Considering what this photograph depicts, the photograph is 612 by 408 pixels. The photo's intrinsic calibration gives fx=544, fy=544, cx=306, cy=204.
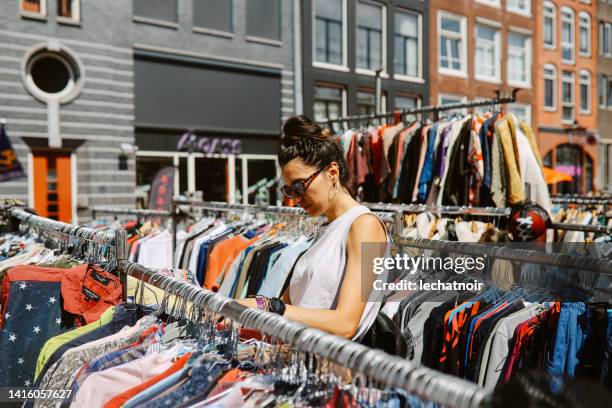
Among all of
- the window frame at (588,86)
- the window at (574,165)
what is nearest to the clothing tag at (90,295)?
the window at (574,165)

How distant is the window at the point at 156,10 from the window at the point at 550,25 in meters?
14.5

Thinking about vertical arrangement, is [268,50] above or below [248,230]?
above

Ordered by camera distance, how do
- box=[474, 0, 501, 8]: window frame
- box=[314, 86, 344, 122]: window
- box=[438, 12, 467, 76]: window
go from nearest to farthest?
box=[314, 86, 344, 122]: window < box=[438, 12, 467, 76]: window < box=[474, 0, 501, 8]: window frame

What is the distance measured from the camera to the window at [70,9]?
11188mm

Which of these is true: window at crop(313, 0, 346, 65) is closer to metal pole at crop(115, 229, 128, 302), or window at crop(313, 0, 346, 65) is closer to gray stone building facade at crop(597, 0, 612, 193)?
gray stone building facade at crop(597, 0, 612, 193)

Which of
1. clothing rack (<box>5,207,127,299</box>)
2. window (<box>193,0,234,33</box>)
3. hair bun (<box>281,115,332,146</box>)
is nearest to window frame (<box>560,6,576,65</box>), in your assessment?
window (<box>193,0,234,33</box>)

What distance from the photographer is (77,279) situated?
2.21 metres

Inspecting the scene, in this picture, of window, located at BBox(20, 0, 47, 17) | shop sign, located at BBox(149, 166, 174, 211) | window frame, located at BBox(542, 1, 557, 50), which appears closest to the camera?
shop sign, located at BBox(149, 166, 174, 211)

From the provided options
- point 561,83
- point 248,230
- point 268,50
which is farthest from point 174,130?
point 561,83

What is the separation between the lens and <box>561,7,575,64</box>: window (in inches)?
810

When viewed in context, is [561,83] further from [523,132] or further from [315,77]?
[523,132]

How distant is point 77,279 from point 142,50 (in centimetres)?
1098

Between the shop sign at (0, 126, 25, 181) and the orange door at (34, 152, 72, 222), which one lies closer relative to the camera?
the shop sign at (0, 126, 25, 181)

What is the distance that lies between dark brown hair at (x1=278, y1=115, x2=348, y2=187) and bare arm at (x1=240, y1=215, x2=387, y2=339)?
28 centimetres
